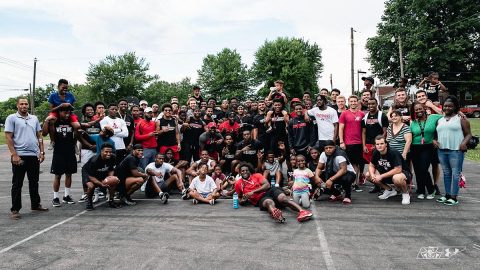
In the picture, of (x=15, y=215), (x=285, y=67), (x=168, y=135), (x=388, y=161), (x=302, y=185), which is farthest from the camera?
(x=285, y=67)

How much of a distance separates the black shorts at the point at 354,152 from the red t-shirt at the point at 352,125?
0.31 feet

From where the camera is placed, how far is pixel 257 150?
9.30 metres

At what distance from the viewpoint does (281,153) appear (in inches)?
380

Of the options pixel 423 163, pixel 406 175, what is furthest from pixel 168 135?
pixel 423 163

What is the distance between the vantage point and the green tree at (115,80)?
68938 mm

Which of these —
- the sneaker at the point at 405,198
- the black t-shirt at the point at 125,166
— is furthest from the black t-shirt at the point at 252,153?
the sneaker at the point at 405,198

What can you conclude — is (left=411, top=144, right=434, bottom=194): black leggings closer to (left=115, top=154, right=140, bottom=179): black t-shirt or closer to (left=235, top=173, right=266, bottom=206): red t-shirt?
(left=235, top=173, right=266, bottom=206): red t-shirt

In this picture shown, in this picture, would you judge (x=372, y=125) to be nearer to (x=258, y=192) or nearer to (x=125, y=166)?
(x=258, y=192)

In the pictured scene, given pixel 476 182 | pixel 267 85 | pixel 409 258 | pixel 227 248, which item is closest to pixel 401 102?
pixel 476 182

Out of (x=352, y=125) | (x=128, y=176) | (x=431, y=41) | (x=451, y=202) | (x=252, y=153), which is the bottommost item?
(x=451, y=202)

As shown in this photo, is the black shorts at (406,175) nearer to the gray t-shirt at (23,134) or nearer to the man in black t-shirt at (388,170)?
the man in black t-shirt at (388,170)

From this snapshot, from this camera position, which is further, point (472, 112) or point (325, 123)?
point (472, 112)

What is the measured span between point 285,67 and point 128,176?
A: 46893mm

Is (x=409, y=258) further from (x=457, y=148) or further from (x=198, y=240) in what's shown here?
(x=457, y=148)
